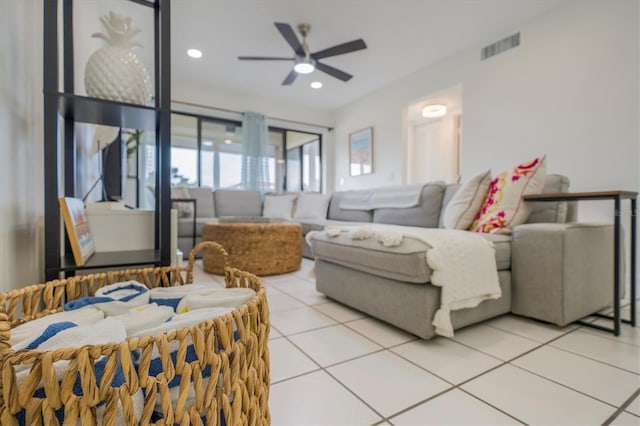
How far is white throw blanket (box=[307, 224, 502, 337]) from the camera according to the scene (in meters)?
1.24

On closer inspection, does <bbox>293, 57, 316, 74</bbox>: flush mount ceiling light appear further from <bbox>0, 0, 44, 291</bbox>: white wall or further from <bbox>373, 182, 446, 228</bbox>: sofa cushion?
<bbox>0, 0, 44, 291</bbox>: white wall

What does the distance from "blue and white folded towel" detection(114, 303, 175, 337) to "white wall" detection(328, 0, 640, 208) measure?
3071 millimetres

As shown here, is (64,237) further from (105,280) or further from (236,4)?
(236,4)

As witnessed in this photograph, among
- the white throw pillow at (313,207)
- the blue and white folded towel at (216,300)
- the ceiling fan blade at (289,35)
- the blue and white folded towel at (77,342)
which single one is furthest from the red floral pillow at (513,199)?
the white throw pillow at (313,207)

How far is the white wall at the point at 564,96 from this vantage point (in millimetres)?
2303

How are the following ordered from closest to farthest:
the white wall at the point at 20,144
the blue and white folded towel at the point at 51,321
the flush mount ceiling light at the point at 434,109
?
the blue and white folded towel at the point at 51,321 < the white wall at the point at 20,144 < the flush mount ceiling light at the point at 434,109

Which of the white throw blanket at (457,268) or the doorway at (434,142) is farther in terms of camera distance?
the doorway at (434,142)

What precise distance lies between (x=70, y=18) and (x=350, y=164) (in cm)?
463

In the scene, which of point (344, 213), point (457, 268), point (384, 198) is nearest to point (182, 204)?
point (344, 213)

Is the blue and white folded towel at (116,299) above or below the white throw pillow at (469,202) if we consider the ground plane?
below

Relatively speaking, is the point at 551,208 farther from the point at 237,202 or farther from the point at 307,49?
the point at 237,202

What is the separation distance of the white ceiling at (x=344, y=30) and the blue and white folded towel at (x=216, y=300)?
2951mm

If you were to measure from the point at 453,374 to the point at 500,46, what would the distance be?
348cm

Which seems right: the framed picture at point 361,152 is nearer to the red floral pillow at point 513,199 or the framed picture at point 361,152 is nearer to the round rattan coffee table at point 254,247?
the round rattan coffee table at point 254,247
